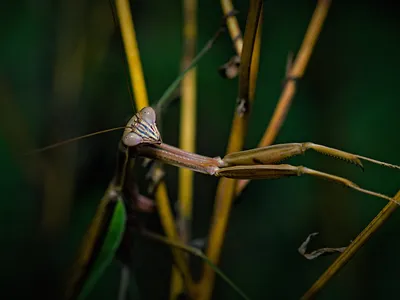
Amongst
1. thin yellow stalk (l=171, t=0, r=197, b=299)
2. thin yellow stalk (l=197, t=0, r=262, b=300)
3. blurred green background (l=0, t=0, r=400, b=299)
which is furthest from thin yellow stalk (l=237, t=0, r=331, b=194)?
blurred green background (l=0, t=0, r=400, b=299)

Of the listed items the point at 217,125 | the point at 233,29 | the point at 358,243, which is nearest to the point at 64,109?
the point at 217,125

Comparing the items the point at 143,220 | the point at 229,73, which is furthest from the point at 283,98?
the point at 143,220

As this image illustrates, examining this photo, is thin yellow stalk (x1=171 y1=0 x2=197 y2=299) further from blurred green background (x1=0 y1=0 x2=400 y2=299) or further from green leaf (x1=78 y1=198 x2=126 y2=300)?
blurred green background (x1=0 y1=0 x2=400 y2=299)

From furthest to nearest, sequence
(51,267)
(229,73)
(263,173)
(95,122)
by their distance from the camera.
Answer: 1. (95,122)
2. (51,267)
3. (229,73)
4. (263,173)

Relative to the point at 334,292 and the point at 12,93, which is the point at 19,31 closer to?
the point at 12,93

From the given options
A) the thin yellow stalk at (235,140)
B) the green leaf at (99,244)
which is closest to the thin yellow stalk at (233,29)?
the thin yellow stalk at (235,140)

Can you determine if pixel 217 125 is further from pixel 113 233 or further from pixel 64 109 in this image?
pixel 113 233
